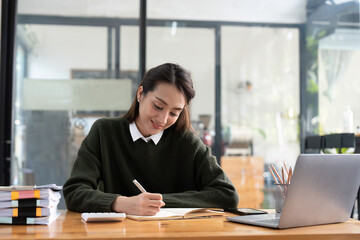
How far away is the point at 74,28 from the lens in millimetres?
4250

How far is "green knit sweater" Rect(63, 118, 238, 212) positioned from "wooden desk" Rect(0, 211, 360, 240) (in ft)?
1.78

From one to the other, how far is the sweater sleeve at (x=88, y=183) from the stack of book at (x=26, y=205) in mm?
225

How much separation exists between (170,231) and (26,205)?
426 millimetres

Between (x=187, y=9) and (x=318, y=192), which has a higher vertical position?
(x=187, y=9)

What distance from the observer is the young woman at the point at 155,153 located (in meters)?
1.86

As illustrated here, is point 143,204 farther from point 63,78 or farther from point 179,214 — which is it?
point 63,78

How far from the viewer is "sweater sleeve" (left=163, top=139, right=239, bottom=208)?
1.74m

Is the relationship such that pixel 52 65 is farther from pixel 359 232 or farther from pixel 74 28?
pixel 359 232

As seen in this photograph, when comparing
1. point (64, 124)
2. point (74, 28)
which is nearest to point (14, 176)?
point (64, 124)

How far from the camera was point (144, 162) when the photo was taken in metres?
2.00

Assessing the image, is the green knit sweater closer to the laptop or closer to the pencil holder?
the pencil holder

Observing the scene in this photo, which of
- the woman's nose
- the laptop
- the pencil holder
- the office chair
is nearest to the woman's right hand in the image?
the laptop

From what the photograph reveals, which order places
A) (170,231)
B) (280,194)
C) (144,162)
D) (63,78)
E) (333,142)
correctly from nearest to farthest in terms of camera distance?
(170,231) < (280,194) < (144,162) < (333,142) < (63,78)

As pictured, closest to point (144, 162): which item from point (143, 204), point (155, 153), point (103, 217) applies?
point (155, 153)
